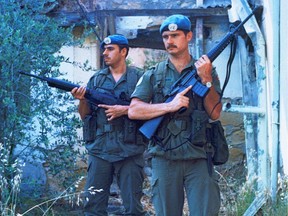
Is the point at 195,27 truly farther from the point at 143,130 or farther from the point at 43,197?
the point at 143,130

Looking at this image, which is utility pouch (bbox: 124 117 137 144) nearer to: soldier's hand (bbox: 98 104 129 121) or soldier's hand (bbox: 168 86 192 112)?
soldier's hand (bbox: 98 104 129 121)

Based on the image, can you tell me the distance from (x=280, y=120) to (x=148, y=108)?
2.16 metres

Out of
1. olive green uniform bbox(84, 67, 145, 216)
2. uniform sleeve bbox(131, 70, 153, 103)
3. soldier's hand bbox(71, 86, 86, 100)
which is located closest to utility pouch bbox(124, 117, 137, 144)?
olive green uniform bbox(84, 67, 145, 216)

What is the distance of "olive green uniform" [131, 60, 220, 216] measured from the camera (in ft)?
13.5

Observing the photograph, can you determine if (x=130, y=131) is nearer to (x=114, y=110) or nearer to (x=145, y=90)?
(x=114, y=110)

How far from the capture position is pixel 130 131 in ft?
17.9

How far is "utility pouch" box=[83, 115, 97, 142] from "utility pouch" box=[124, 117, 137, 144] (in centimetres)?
30

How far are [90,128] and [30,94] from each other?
33.9 inches

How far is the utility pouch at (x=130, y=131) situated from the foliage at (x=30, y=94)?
859mm

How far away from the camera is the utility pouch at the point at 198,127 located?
13.6 feet

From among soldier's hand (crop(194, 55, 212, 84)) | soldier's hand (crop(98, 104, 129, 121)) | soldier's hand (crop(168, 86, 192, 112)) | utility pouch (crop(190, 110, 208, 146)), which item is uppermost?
soldier's hand (crop(194, 55, 212, 84))

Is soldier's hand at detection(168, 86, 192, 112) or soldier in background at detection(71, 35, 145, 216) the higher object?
soldier's hand at detection(168, 86, 192, 112)

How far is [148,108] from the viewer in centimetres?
423

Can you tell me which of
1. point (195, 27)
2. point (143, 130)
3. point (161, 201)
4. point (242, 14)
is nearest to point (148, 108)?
point (143, 130)
